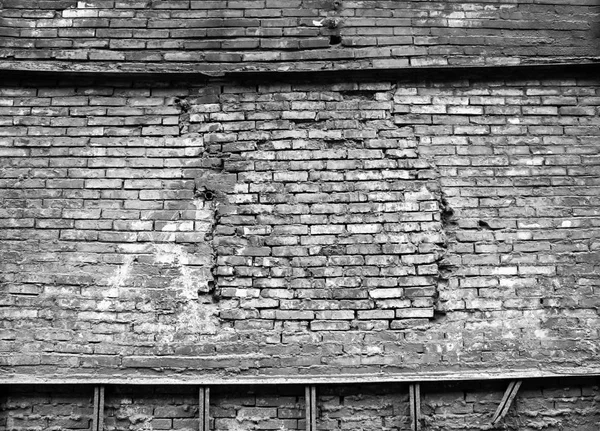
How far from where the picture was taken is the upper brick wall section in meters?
3.47

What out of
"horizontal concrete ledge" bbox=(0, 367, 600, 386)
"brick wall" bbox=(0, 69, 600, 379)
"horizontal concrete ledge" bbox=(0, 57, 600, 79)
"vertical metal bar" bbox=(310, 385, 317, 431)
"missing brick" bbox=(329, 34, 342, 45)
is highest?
"missing brick" bbox=(329, 34, 342, 45)

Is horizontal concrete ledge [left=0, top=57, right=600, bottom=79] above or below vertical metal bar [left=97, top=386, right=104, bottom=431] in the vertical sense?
above

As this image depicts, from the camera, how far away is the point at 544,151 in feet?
11.1

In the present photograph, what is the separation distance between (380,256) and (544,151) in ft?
3.82

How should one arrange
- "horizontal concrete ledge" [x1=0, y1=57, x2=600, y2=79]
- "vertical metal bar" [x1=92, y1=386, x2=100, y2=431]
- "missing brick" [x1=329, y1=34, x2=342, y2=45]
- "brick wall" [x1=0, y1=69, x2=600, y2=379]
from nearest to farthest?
1. "vertical metal bar" [x1=92, y1=386, x2=100, y2=431]
2. "brick wall" [x1=0, y1=69, x2=600, y2=379]
3. "horizontal concrete ledge" [x1=0, y1=57, x2=600, y2=79]
4. "missing brick" [x1=329, y1=34, x2=342, y2=45]

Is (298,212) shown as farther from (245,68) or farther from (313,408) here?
(313,408)

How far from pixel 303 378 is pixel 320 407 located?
18cm

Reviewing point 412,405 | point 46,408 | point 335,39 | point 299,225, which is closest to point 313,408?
point 412,405

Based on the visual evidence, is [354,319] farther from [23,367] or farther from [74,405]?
[23,367]

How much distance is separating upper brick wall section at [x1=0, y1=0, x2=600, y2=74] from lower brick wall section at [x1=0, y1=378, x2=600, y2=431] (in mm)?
1837

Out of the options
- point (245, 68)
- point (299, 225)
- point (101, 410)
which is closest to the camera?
point (101, 410)

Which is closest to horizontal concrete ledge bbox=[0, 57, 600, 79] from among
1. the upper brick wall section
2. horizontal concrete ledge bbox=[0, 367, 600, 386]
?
the upper brick wall section

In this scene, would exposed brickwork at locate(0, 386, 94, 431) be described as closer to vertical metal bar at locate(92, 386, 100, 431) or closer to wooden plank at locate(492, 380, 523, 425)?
vertical metal bar at locate(92, 386, 100, 431)

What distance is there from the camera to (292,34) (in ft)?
11.6
